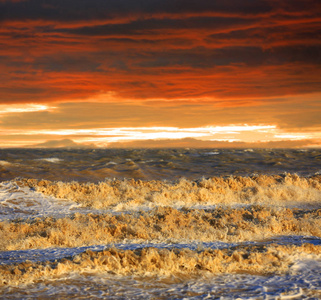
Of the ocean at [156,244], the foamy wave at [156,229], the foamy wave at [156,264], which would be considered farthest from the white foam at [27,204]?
the foamy wave at [156,264]

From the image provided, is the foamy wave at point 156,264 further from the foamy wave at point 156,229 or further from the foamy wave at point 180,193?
the foamy wave at point 180,193

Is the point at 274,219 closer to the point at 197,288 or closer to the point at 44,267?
the point at 197,288

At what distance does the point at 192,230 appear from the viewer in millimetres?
10156

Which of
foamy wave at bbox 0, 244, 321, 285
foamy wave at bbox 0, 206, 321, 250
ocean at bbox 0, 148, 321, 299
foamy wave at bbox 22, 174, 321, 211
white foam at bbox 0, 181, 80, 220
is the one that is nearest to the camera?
ocean at bbox 0, 148, 321, 299

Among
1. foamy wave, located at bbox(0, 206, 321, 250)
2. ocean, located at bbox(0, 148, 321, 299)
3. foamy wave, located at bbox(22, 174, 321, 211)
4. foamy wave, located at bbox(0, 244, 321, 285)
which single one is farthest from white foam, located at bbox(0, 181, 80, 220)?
foamy wave, located at bbox(0, 244, 321, 285)

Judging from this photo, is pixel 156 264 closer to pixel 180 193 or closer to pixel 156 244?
pixel 156 244

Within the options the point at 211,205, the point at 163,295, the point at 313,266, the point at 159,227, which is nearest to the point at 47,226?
the point at 159,227

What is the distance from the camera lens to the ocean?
20.7 feet

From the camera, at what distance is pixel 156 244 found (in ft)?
30.0

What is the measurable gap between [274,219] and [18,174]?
17539 millimetres

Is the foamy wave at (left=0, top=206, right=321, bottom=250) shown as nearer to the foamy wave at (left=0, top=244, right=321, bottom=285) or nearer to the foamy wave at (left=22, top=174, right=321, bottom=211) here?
the foamy wave at (left=0, top=244, right=321, bottom=285)

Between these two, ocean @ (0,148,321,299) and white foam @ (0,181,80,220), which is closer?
ocean @ (0,148,321,299)

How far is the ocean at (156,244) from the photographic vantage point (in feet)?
20.7

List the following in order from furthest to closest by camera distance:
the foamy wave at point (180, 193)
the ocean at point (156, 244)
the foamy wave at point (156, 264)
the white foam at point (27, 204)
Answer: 1. the foamy wave at point (180, 193)
2. the white foam at point (27, 204)
3. the foamy wave at point (156, 264)
4. the ocean at point (156, 244)
